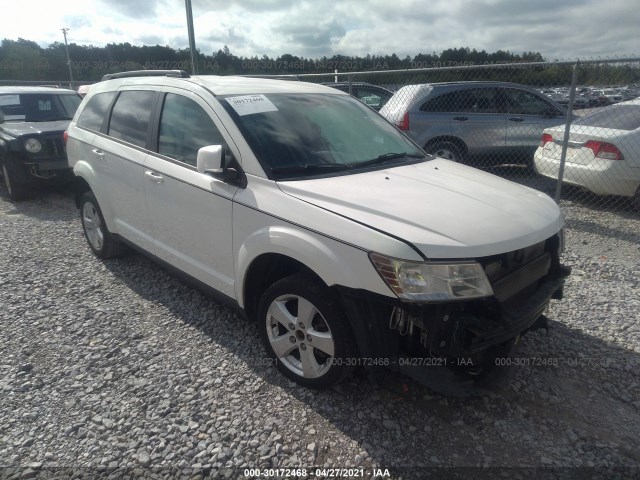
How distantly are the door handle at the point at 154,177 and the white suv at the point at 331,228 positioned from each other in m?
0.01

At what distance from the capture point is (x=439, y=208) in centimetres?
252

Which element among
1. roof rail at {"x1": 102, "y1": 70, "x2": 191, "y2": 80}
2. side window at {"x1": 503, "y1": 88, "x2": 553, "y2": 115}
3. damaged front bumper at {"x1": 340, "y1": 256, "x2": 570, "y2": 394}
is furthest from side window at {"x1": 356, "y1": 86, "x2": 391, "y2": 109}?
damaged front bumper at {"x1": 340, "y1": 256, "x2": 570, "y2": 394}

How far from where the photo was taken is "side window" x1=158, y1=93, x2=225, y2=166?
3164mm

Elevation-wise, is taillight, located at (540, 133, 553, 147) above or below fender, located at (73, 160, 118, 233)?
above

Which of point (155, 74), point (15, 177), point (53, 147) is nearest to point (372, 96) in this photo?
point (53, 147)

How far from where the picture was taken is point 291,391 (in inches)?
111

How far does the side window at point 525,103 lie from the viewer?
7.96m

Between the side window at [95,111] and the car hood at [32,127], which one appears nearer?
the side window at [95,111]

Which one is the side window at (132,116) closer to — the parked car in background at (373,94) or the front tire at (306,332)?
the front tire at (306,332)

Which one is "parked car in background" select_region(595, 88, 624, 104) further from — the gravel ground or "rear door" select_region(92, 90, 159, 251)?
"rear door" select_region(92, 90, 159, 251)

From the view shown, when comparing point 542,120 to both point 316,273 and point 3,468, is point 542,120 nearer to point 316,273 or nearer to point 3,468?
point 316,273

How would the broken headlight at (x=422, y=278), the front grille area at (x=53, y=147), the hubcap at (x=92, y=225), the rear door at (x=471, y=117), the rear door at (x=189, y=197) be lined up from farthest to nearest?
the rear door at (x=471, y=117) → the front grille area at (x=53, y=147) → the hubcap at (x=92, y=225) → the rear door at (x=189, y=197) → the broken headlight at (x=422, y=278)

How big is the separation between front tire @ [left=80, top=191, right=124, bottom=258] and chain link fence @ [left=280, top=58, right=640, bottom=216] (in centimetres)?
438

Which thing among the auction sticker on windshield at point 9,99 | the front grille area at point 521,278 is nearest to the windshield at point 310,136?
the front grille area at point 521,278
